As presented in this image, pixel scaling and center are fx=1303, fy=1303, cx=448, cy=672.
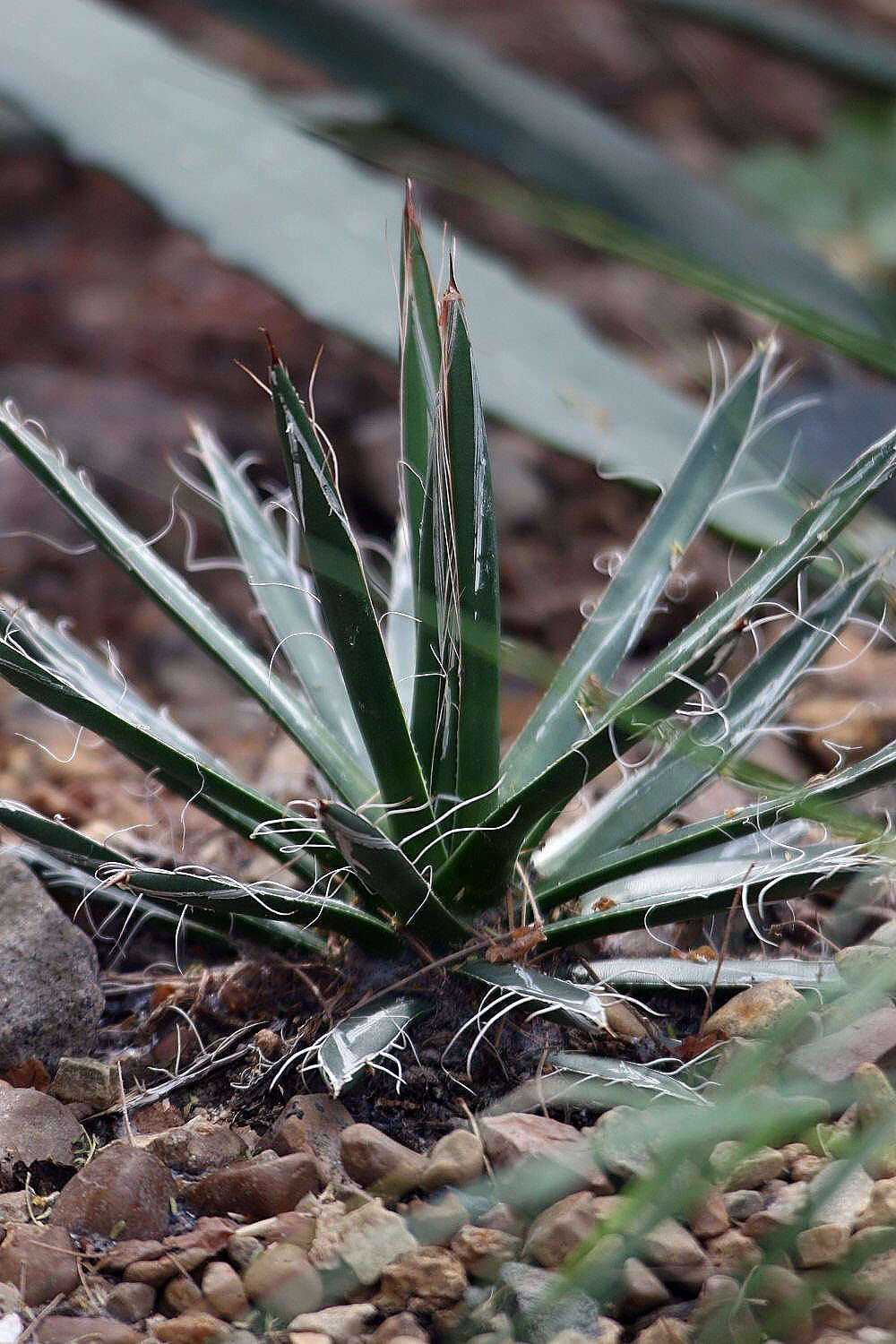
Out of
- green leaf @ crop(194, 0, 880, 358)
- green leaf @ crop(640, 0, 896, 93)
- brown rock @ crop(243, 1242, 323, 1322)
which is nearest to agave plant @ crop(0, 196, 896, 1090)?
brown rock @ crop(243, 1242, 323, 1322)

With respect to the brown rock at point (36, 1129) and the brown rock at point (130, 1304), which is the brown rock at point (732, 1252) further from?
the brown rock at point (36, 1129)

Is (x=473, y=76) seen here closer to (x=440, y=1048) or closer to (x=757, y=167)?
(x=440, y=1048)

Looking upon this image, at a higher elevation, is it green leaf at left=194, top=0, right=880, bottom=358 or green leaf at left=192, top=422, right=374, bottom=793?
green leaf at left=194, top=0, right=880, bottom=358

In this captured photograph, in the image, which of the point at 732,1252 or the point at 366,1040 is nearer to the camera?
the point at 732,1252

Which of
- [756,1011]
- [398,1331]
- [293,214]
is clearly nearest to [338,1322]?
[398,1331]

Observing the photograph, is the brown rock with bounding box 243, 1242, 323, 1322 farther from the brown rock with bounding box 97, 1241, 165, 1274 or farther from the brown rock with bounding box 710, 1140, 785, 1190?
the brown rock with bounding box 710, 1140, 785, 1190

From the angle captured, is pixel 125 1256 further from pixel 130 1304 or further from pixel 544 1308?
pixel 544 1308

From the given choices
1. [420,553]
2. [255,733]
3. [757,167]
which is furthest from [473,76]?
[757,167]
